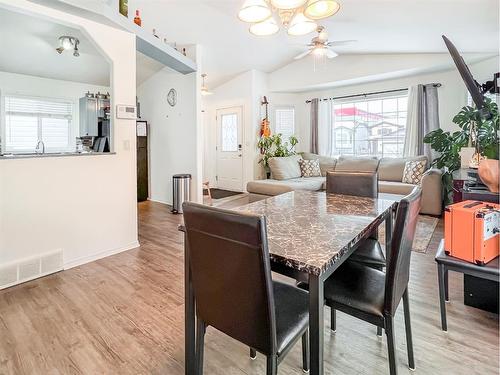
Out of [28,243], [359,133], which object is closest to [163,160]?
[28,243]

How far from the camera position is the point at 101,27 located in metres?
2.89

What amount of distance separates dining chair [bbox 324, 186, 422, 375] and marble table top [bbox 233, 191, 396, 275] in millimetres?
173

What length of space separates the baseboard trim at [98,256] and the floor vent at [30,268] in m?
0.09

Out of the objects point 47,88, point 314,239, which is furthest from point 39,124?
point 314,239

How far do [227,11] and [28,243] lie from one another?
3.74 m

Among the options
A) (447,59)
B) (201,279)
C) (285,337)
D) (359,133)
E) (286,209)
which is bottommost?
(285,337)

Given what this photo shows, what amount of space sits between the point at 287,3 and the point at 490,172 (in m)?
1.70

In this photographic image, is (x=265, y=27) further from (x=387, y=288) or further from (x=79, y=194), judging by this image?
(x=79, y=194)

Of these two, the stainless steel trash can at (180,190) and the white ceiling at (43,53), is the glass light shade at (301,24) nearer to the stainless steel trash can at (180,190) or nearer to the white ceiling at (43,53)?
the white ceiling at (43,53)

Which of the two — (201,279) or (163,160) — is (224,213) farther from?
(163,160)

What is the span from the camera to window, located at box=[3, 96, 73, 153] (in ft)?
17.7

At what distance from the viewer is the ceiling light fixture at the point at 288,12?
2072mm

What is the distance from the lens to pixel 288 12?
229 centimetres

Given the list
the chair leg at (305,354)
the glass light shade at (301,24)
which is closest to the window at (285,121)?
A: the glass light shade at (301,24)
